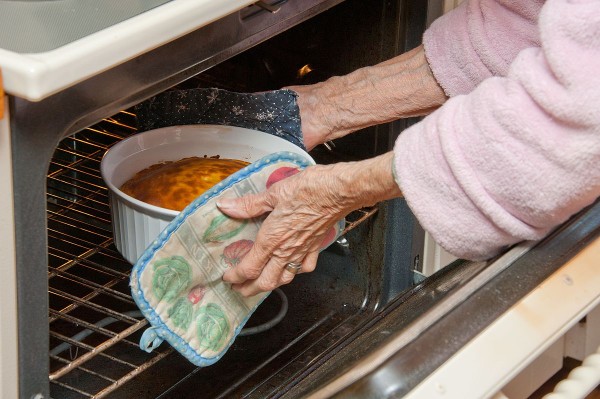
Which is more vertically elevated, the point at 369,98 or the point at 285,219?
the point at 369,98

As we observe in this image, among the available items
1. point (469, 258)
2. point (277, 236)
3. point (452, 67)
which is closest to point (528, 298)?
point (469, 258)

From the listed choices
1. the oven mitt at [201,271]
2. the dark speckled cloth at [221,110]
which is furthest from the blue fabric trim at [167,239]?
the dark speckled cloth at [221,110]

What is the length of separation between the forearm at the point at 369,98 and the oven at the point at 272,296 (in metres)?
0.08

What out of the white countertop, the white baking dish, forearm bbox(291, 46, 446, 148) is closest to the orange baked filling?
the white baking dish

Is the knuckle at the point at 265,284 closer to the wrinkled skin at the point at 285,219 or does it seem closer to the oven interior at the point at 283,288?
the wrinkled skin at the point at 285,219

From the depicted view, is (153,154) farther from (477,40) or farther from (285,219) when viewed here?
(477,40)

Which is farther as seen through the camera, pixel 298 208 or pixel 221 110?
pixel 221 110

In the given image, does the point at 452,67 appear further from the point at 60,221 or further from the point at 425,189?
the point at 60,221

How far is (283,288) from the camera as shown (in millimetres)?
1402

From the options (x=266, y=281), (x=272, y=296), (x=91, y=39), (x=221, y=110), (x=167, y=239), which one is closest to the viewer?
(x=91, y=39)

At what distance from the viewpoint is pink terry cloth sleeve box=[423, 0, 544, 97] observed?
1021 mm

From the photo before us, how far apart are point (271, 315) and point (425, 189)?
0.61 m

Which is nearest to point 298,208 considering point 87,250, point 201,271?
point 201,271

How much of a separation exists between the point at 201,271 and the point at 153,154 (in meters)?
0.18
